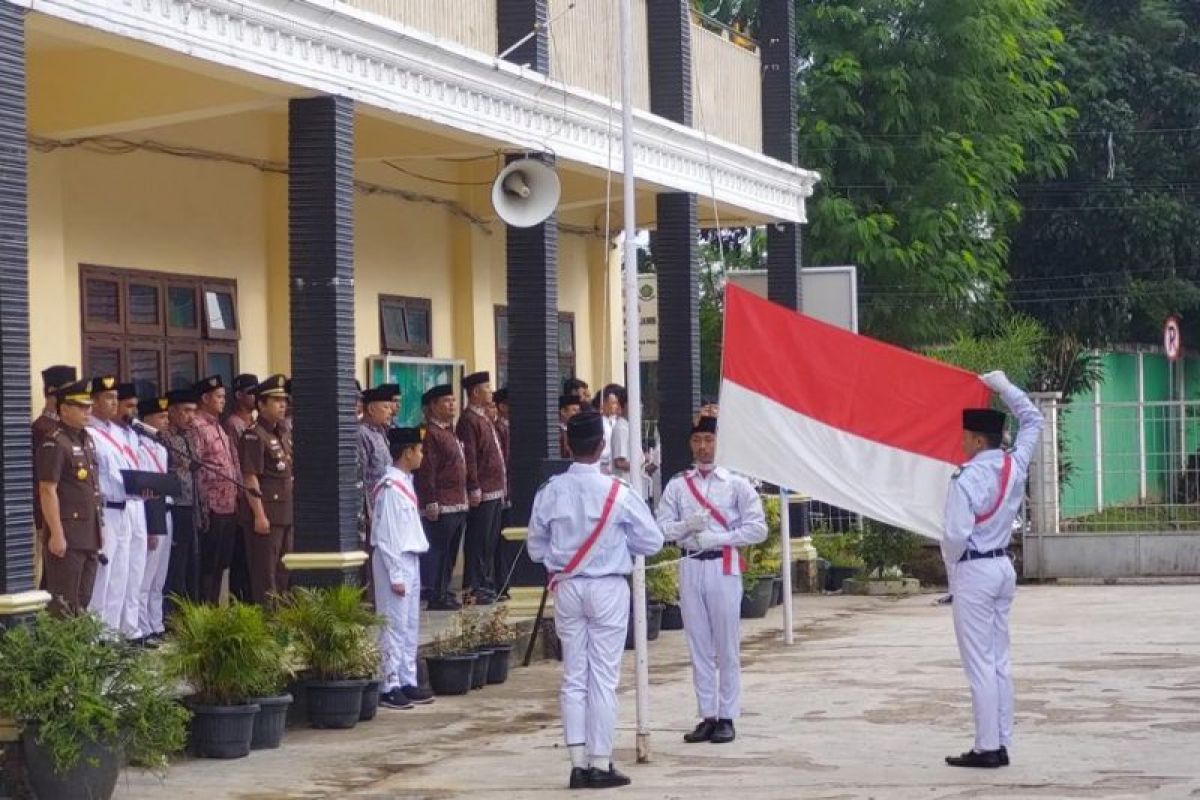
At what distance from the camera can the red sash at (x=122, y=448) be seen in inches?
543

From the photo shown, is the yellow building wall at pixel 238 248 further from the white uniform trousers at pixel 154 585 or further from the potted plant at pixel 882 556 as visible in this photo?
the potted plant at pixel 882 556

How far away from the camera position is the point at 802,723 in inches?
515

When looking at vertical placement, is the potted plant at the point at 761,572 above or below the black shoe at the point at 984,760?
above

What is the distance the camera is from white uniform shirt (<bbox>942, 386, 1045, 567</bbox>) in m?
11.4

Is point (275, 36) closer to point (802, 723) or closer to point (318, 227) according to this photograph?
point (318, 227)

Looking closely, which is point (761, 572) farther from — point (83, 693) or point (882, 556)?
point (83, 693)

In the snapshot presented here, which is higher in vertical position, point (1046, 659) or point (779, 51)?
point (779, 51)

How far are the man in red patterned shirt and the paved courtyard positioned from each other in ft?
7.32

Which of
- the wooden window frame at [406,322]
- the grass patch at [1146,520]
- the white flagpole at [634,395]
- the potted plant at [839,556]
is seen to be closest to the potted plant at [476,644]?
the white flagpole at [634,395]

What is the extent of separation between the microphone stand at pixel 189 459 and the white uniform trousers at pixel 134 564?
2.25 feet

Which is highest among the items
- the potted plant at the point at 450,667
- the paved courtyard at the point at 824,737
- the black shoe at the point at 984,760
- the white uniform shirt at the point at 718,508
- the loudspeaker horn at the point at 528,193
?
the loudspeaker horn at the point at 528,193

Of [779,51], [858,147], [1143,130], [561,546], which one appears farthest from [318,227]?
[1143,130]

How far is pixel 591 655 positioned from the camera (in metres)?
11.0

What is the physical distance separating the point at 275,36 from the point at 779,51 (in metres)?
10.5
